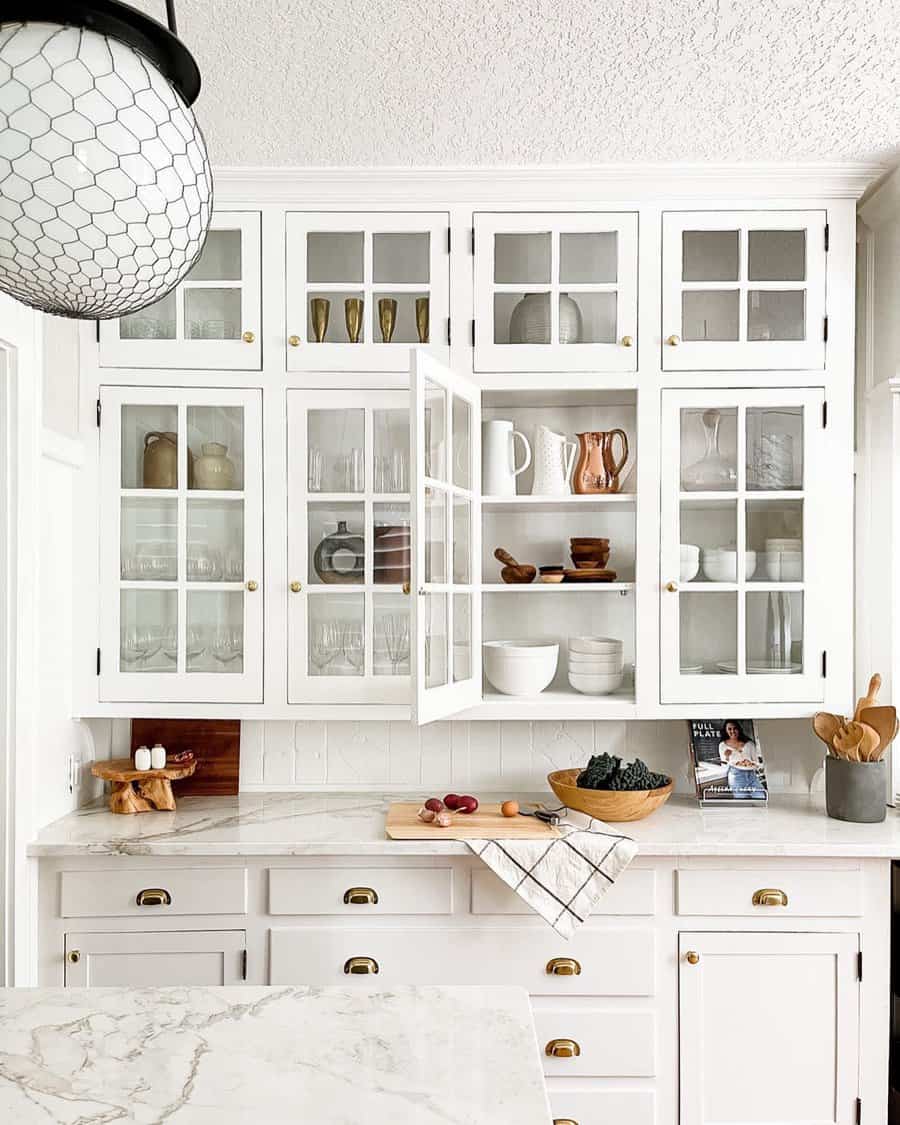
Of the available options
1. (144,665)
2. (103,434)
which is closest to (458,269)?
(103,434)

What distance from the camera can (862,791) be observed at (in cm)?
252

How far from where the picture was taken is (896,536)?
2.70 meters

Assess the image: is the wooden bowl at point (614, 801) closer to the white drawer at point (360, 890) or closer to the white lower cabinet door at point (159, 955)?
the white drawer at point (360, 890)

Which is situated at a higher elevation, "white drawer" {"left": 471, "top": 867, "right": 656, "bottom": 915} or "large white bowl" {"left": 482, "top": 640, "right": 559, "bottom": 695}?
"large white bowl" {"left": 482, "top": 640, "right": 559, "bottom": 695}

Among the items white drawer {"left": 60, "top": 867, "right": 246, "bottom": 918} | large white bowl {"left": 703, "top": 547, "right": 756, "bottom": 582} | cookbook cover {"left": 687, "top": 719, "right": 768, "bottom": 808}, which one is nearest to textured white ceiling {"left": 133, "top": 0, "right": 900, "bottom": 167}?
large white bowl {"left": 703, "top": 547, "right": 756, "bottom": 582}

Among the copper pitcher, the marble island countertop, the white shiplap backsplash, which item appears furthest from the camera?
the white shiplap backsplash

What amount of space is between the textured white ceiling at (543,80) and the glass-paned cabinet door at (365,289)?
0.18 m

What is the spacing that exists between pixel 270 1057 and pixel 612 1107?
4.76ft

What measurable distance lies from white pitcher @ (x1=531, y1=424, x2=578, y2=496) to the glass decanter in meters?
0.34

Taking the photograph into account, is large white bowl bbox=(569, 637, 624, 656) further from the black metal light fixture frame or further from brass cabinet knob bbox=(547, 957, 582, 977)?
the black metal light fixture frame

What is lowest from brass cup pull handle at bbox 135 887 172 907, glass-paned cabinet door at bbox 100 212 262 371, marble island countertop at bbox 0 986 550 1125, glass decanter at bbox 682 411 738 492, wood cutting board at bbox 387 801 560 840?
brass cup pull handle at bbox 135 887 172 907

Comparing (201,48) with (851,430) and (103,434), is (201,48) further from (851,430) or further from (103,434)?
(851,430)

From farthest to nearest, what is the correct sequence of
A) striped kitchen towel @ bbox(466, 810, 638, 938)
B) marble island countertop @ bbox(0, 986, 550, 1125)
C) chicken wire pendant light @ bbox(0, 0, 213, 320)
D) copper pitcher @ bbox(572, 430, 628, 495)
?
copper pitcher @ bbox(572, 430, 628, 495) < striped kitchen towel @ bbox(466, 810, 638, 938) < marble island countertop @ bbox(0, 986, 550, 1125) < chicken wire pendant light @ bbox(0, 0, 213, 320)

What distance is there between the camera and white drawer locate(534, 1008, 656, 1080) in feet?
7.74
